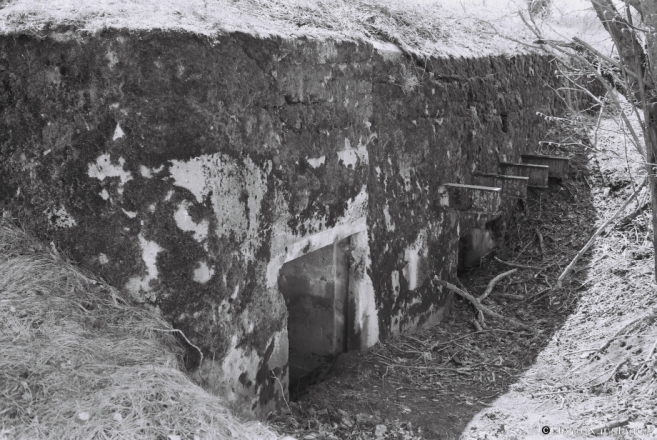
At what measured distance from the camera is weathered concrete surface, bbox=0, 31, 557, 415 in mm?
3506

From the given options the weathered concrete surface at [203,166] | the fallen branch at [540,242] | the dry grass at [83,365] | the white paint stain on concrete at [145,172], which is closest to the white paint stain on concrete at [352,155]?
the weathered concrete surface at [203,166]

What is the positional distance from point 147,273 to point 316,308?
1.98 m

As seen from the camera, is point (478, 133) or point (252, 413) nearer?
point (252, 413)

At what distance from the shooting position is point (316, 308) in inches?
211

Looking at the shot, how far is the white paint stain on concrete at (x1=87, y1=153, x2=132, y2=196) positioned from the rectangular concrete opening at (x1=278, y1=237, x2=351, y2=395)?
2006mm

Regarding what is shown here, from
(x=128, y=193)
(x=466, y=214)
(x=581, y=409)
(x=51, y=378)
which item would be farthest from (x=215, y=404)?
(x=466, y=214)

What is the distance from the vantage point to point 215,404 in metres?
3.38

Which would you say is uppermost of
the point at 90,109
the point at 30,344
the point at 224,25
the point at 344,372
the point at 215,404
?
the point at 224,25

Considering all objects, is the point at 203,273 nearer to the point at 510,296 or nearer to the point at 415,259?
the point at 415,259

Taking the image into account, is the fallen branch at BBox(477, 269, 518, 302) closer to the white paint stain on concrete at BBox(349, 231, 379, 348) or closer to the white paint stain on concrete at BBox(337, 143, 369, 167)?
the white paint stain on concrete at BBox(349, 231, 379, 348)

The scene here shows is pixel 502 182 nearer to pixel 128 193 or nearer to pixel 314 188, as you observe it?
pixel 314 188

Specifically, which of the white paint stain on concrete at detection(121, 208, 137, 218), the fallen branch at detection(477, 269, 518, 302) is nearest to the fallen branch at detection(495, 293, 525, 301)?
the fallen branch at detection(477, 269, 518, 302)

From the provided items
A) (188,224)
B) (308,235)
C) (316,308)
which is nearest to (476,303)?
(316,308)

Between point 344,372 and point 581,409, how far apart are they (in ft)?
5.45
